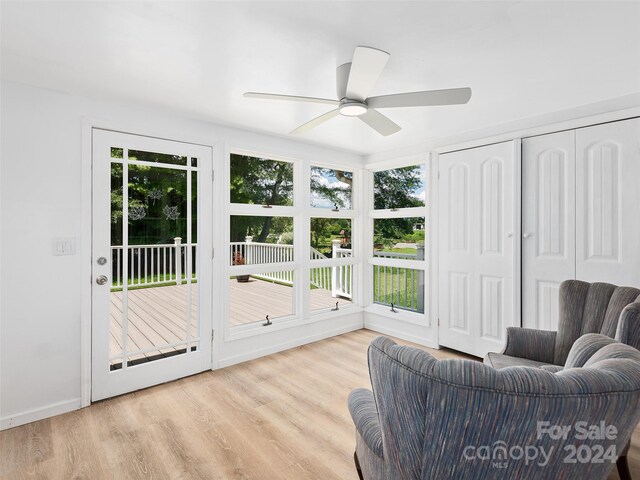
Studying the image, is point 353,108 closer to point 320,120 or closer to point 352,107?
point 352,107

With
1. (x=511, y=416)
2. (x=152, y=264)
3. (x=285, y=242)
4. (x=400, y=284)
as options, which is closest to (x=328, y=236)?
(x=285, y=242)

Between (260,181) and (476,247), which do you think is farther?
(260,181)

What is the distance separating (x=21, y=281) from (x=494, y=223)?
3862 millimetres

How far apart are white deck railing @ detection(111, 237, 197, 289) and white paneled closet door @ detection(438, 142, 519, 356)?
2.61 meters

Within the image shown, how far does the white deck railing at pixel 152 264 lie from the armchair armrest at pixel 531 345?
2604mm

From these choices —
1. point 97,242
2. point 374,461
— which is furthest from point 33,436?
point 374,461

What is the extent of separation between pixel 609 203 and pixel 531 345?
131 cm

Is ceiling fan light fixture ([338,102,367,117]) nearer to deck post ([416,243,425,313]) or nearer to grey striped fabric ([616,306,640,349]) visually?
grey striped fabric ([616,306,640,349])

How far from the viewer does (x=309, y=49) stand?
6.12 feet

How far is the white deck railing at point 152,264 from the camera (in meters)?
2.73

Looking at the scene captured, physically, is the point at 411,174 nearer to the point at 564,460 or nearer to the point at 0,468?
the point at 564,460

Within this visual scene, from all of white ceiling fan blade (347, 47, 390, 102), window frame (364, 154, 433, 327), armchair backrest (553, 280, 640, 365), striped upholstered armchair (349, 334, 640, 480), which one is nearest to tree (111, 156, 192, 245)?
white ceiling fan blade (347, 47, 390, 102)

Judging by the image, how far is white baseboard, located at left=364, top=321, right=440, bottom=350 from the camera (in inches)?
151

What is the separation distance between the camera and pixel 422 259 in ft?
13.2
